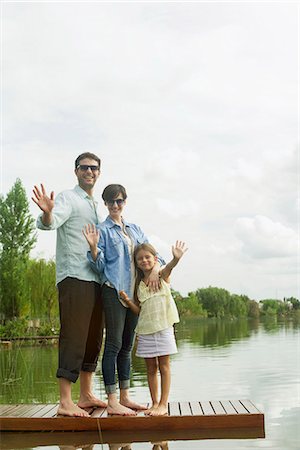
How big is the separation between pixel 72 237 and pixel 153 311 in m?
0.72

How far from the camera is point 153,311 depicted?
4801mm

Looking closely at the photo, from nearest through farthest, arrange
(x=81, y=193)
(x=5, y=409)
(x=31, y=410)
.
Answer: (x=81, y=193), (x=31, y=410), (x=5, y=409)

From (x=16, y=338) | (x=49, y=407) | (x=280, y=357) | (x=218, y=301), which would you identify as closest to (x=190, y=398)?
(x=49, y=407)

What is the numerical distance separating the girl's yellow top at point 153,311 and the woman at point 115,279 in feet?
0.18

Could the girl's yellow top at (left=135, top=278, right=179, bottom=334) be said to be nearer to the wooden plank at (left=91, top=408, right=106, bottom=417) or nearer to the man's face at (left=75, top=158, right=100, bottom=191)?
the wooden plank at (left=91, top=408, right=106, bottom=417)

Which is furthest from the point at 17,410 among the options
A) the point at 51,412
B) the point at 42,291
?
the point at 42,291

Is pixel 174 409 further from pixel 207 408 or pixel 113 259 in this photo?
pixel 113 259

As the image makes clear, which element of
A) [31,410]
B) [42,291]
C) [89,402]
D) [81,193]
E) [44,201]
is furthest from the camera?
[42,291]

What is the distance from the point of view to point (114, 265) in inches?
187

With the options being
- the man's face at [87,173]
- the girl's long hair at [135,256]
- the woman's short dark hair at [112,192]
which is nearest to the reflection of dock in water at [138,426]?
the girl's long hair at [135,256]

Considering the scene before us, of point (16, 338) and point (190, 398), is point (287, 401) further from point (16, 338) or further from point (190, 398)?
point (16, 338)

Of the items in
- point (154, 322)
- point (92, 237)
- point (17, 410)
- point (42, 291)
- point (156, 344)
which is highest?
point (42, 291)

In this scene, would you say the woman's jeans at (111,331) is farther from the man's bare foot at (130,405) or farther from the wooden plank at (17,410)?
the wooden plank at (17,410)

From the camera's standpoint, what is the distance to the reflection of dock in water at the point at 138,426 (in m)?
4.68
